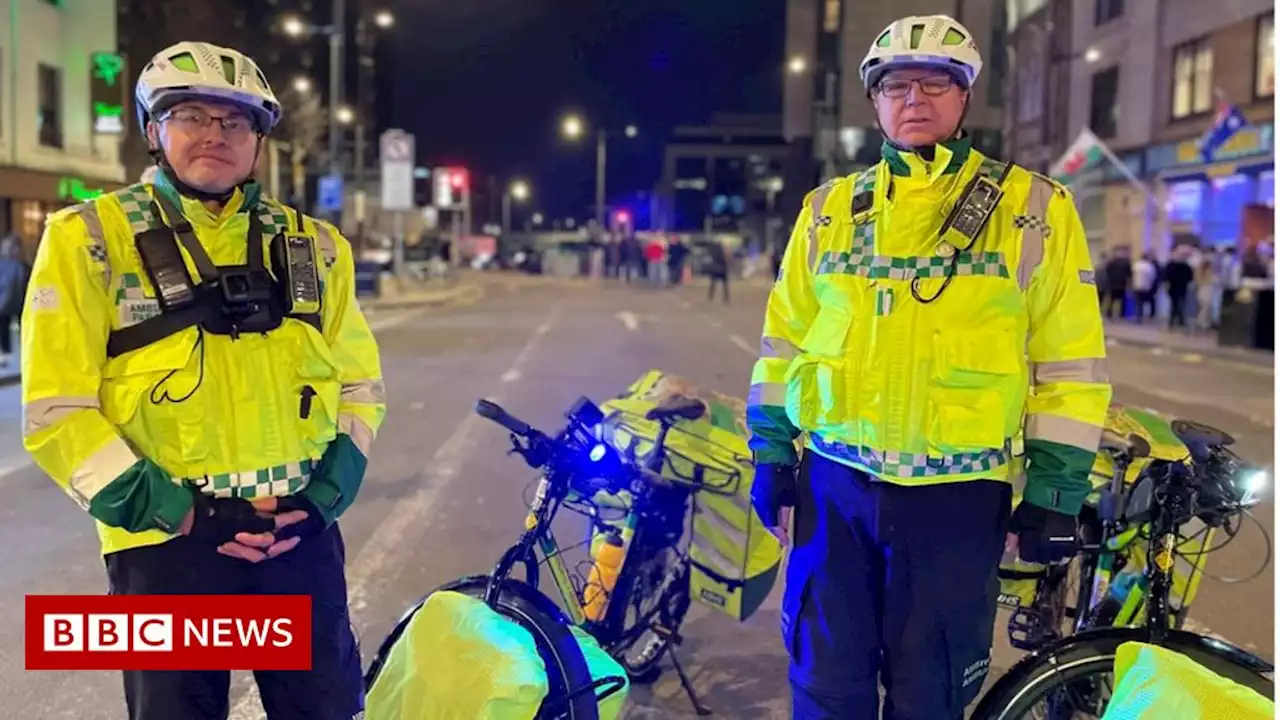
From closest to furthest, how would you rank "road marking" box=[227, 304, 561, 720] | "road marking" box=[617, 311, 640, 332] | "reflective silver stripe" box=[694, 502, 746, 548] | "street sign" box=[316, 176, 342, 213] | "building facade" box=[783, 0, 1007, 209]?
"reflective silver stripe" box=[694, 502, 746, 548]
"road marking" box=[227, 304, 561, 720]
"building facade" box=[783, 0, 1007, 209]
"road marking" box=[617, 311, 640, 332]
"street sign" box=[316, 176, 342, 213]

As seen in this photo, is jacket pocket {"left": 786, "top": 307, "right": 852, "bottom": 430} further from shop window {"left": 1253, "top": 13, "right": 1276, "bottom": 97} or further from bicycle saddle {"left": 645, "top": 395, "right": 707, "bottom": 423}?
shop window {"left": 1253, "top": 13, "right": 1276, "bottom": 97}

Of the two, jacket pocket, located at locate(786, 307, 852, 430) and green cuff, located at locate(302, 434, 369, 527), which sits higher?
jacket pocket, located at locate(786, 307, 852, 430)

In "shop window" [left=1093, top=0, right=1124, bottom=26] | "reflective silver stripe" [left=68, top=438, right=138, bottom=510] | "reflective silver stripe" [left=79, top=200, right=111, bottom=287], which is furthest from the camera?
"shop window" [left=1093, top=0, right=1124, bottom=26]

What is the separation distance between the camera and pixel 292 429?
8.54ft

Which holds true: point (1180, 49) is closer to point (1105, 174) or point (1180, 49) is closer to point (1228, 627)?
point (1105, 174)

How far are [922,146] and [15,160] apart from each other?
25.9 m

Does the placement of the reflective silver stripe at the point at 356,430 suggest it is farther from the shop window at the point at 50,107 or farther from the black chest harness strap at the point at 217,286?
the shop window at the point at 50,107

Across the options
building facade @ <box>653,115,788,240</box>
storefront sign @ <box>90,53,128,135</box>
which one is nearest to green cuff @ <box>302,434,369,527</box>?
storefront sign @ <box>90,53,128,135</box>

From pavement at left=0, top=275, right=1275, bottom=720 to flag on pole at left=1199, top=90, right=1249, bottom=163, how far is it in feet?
24.0

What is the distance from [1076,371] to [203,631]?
2.16m

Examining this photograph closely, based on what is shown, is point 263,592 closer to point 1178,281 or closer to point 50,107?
point 1178,281

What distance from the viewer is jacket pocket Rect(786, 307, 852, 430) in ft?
8.91

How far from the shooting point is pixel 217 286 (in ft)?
8.18

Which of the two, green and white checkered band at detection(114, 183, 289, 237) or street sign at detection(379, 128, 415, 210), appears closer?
green and white checkered band at detection(114, 183, 289, 237)
